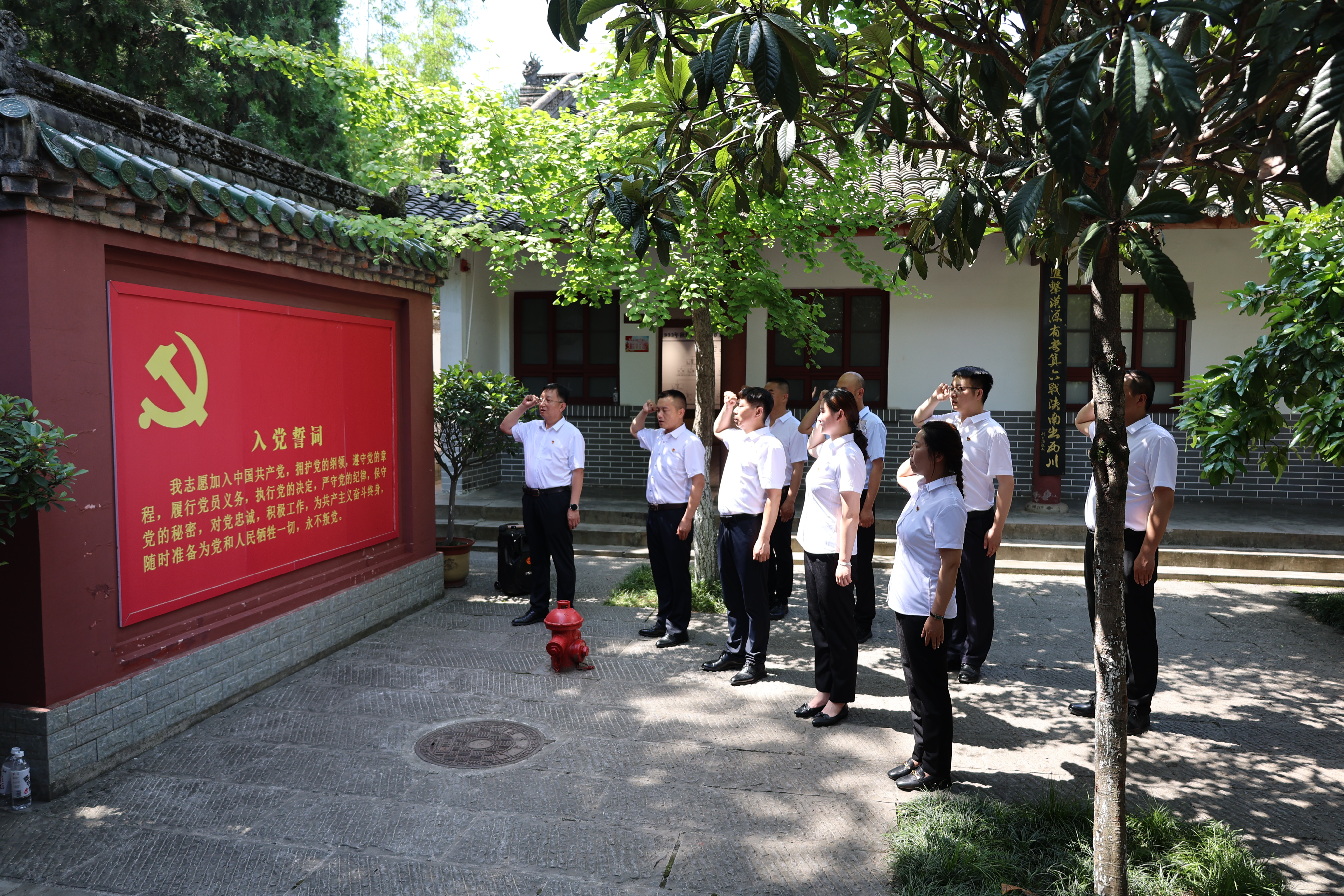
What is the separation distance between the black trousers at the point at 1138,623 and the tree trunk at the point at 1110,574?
1.46 m

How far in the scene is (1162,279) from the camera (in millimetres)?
2242

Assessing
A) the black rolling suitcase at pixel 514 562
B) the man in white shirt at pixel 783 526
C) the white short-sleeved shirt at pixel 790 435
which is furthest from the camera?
the black rolling suitcase at pixel 514 562

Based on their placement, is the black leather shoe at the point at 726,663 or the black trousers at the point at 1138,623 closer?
the black trousers at the point at 1138,623

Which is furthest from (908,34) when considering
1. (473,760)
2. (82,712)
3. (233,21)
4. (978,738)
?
(233,21)

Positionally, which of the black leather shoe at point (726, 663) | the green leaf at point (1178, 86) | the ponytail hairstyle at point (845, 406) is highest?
the green leaf at point (1178, 86)

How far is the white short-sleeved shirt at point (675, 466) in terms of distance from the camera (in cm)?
589

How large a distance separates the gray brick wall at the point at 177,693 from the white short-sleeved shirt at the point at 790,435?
10.6ft

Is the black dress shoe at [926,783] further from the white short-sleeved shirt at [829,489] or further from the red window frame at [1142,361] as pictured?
the red window frame at [1142,361]

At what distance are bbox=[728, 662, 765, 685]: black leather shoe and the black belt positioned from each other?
6.50 feet

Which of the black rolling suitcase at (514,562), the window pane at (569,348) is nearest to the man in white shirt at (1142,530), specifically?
the black rolling suitcase at (514,562)

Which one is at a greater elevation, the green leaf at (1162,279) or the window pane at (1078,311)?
the window pane at (1078,311)

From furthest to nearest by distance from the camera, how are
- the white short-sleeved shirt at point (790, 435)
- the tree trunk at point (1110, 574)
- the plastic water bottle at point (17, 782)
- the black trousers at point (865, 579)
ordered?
1. the white short-sleeved shirt at point (790, 435)
2. the black trousers at point (865, 579)
3. the plastic water bottle at point (17, 782)
4. the tree trunk at point (1110, 574)

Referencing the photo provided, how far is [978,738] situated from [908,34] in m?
3.64

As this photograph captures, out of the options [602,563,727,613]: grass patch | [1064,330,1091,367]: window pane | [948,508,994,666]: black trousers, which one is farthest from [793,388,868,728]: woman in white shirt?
[1064,330,1091,367]: window pane
